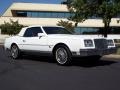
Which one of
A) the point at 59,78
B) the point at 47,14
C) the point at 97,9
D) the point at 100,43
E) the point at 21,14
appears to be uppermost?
the point at 21,14

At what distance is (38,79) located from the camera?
30.8 feet

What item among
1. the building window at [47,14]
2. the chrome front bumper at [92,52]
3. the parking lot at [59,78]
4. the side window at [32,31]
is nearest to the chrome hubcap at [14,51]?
the side window at [32,31]

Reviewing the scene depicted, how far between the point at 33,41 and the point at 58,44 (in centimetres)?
157

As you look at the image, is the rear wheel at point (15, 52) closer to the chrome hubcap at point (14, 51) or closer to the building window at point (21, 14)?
the chrome hubcap at point (14, 51)

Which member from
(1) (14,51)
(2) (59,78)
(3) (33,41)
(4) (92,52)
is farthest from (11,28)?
(2) (59,78)

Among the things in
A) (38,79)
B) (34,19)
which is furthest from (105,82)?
(34,19)

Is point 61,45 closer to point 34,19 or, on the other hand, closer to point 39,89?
point 39,89

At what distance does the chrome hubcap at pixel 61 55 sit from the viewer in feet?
40.8

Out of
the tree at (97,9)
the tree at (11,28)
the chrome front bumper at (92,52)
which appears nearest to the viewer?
the chrome front bumper at (92,52)

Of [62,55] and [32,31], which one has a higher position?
[32,31]

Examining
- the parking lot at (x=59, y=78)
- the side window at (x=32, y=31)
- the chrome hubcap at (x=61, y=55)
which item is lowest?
the parking lot at (x=59, y=78)

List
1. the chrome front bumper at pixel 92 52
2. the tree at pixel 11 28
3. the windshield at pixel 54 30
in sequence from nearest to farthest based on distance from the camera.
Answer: the chrome front bumper at pixel 92 52, the windshield at pixel 54 30, the tree at pixel 11 28

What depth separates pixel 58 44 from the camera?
12.8 meters

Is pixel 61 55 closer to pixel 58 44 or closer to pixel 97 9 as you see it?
pixel 58 44
